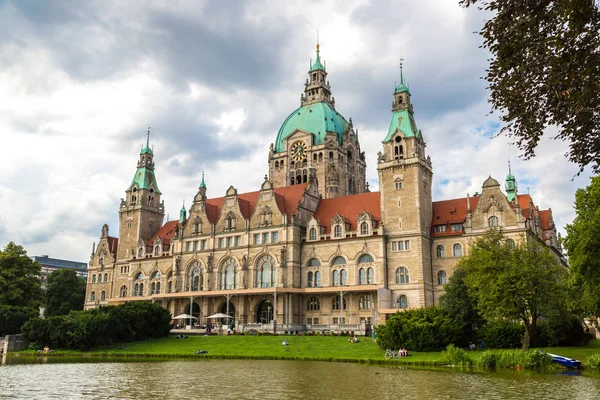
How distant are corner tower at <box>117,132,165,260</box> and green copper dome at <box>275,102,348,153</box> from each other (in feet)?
70.3

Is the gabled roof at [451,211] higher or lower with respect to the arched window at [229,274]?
higher

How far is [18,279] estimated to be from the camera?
230ft

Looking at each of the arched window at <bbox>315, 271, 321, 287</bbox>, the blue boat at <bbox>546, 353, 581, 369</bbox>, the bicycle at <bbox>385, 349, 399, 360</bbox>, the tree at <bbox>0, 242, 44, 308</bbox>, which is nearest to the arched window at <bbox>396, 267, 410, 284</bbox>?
the arched window at <bbox>315, 271, 321, 287</bbox>

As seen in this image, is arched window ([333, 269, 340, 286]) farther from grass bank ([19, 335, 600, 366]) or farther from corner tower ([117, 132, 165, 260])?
corner tower ([117, 132, 165, 260])

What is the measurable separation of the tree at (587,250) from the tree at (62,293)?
74739 mm

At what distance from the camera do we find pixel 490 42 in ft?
51.6

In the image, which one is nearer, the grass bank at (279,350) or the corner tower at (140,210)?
the grass bank at (279,350)

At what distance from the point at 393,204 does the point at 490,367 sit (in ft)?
109

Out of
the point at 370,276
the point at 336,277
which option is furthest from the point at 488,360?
the point at 336,277

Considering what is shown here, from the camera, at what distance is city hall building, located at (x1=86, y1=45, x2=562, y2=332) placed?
63406 millimetres

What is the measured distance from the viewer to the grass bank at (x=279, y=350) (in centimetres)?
Result: 3975

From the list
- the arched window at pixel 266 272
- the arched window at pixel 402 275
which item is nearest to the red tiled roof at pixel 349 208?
the arched window at pixel 402 275

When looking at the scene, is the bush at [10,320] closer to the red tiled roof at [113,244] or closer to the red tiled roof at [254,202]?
the red tiled roof at [254,202]

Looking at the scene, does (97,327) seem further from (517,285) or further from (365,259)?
(517,285)
